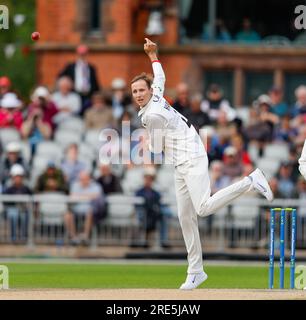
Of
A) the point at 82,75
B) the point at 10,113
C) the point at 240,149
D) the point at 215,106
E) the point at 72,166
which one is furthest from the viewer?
the point at 82,75

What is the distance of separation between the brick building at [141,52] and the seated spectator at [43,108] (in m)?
3.54

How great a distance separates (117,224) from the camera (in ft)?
98.1

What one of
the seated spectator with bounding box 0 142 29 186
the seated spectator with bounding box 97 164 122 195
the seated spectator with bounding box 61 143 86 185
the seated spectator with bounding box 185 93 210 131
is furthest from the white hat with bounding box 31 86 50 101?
the seated spectator with bounding box 185 93 210 131

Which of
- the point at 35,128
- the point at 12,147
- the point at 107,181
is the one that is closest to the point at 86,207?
the point at 107,181

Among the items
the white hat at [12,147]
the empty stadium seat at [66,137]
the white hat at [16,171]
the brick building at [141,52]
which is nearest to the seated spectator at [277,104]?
the brick building at [141,52]

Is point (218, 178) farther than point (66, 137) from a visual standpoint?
No

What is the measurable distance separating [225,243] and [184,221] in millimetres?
10364

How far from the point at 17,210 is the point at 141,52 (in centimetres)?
666

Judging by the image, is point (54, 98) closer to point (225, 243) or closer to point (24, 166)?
point (24, 166)

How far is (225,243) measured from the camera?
2972cm

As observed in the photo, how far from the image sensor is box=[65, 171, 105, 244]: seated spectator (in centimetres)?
2969

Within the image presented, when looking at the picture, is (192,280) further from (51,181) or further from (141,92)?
(51,181)

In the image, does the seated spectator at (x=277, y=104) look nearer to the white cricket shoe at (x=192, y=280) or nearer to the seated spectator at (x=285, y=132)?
the seated spectator at (x=285, y=132)
